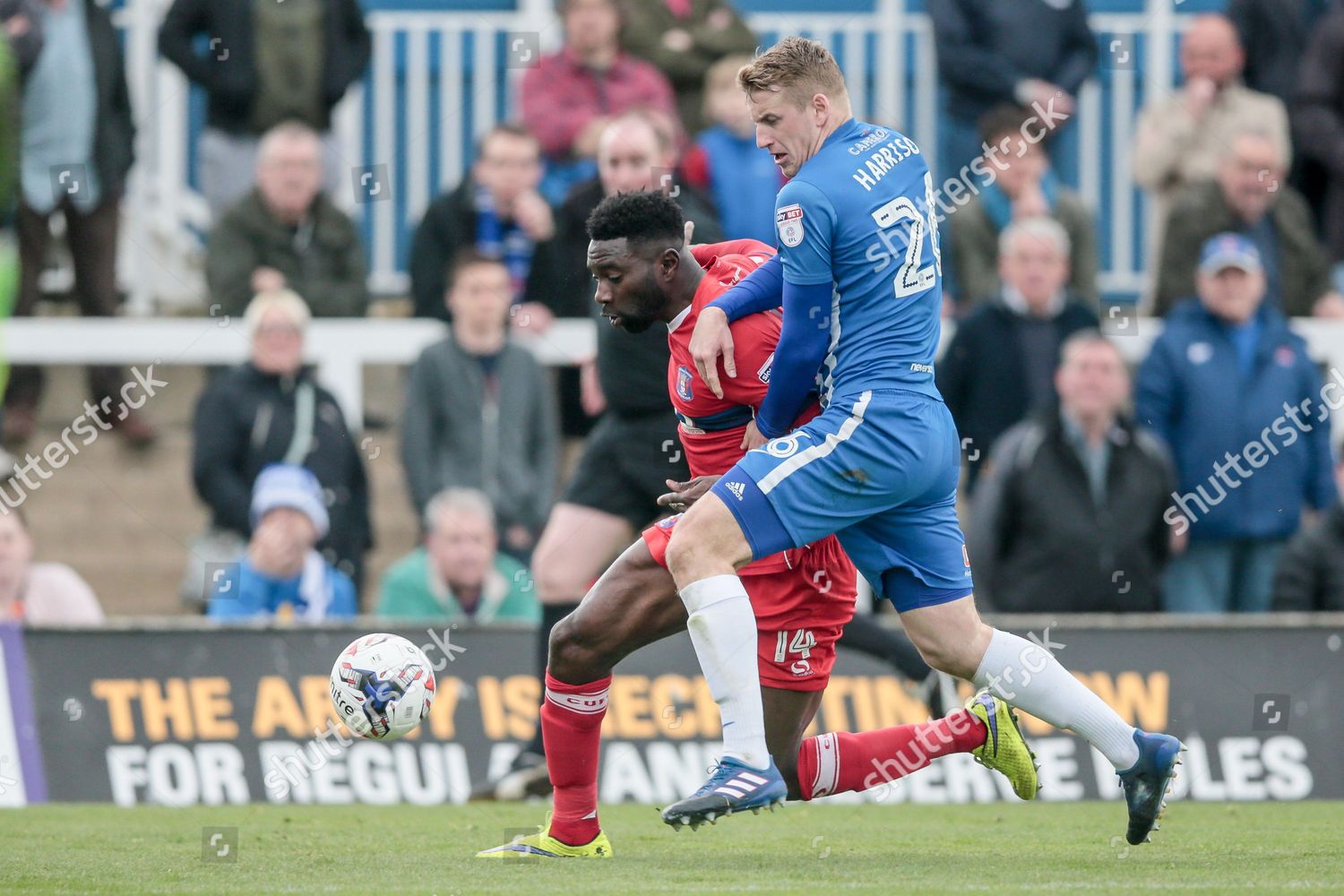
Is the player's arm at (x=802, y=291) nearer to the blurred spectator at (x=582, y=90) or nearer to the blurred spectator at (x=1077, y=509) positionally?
the blurred spectator at (x=1077, y=509)

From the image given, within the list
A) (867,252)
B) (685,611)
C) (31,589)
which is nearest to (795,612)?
(685,611)

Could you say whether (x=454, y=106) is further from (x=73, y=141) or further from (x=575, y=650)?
(x=575, y=650)

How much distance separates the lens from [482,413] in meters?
11.5

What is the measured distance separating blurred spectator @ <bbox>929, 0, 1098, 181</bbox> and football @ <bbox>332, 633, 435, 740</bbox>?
21.7 ft

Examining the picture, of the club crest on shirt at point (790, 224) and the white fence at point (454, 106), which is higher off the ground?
the white fence at point (454, 106)

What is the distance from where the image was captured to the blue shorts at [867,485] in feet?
21.0

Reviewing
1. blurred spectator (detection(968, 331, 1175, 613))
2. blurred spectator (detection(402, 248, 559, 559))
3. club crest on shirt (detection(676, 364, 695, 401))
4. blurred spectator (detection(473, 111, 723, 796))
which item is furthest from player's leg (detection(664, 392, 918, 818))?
blurred spectator (detection(402, 248, 559, 559))

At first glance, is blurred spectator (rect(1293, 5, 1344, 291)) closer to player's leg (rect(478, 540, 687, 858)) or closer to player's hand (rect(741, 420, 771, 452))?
player's hand (rect(741, 420, 771, 452))

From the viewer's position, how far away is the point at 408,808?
9617 mm

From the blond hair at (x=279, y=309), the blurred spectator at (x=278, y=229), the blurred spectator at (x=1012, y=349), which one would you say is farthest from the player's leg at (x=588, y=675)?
the blurred spectator at (x=278, y=229)

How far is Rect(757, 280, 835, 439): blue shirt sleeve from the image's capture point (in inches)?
254

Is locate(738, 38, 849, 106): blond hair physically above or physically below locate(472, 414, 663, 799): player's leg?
above
